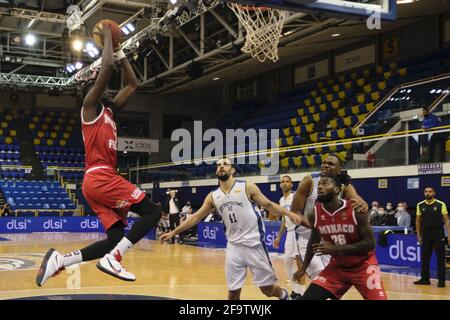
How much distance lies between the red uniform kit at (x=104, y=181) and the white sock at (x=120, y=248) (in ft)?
0.55

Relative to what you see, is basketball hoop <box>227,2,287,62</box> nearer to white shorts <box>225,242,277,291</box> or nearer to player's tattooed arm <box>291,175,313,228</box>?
player's tattooed arm <box>291,175,313,228</box>

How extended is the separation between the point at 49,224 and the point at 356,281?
2214cm

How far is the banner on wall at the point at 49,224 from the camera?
973 inches

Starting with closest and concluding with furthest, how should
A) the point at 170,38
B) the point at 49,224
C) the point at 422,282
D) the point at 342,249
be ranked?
the point at 342,249 < the point at 422,282 < the point at 170,38 < the point at 49,224

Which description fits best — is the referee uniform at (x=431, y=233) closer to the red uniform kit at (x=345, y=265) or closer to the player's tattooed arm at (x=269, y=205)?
the player's tattooed arm at (x=269, y=205)

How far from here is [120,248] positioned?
4691 mm

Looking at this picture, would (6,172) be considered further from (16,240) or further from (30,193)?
(16,240)

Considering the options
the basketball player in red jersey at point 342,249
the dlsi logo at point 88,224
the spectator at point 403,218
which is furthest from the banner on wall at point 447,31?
the basketball player in red jersey at point 342,249

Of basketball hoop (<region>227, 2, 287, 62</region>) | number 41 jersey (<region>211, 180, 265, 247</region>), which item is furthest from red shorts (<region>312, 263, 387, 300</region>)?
basketball hoop (<region>227, 2, 287, 62</region>)

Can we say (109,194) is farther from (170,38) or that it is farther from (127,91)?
(170,38)

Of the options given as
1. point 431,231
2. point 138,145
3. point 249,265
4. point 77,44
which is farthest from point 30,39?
point 249,265

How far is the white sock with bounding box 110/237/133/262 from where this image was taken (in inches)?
183

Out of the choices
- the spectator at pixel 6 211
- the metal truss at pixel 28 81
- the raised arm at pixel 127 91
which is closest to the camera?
the raised arm at pixel 127 91

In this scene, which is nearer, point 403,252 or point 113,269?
point 113,269
